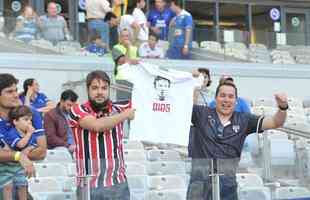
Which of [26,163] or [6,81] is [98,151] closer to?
[26,163]

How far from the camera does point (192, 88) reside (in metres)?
7.86

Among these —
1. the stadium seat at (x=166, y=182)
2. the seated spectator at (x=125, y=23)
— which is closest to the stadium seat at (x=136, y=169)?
the stadium seat at (x=166, y=182)

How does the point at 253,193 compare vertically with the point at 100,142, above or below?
below

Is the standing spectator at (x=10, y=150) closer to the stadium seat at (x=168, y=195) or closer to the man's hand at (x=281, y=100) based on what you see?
the stadium seat at (x=168, y=195)

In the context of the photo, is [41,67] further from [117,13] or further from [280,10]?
[280,10]

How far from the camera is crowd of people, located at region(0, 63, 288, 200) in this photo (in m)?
6.25

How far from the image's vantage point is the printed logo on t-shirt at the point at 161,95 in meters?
7.61

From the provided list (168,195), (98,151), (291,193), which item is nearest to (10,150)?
(98,151)

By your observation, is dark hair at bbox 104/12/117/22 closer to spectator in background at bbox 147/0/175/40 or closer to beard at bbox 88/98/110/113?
spectator in background at bbox 147/0/175/40

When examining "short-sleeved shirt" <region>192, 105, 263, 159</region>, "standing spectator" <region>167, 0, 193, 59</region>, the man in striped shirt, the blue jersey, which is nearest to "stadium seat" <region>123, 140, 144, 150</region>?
"short-sleeved shirt" <region>192, 105, 263, 159</region>

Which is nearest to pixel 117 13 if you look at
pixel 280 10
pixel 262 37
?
pixel 262 37

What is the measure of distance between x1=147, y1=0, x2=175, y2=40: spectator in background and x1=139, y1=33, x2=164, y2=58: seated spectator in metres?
0.40

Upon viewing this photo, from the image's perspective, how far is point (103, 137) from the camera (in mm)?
6496

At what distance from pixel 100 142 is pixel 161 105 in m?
1.25
